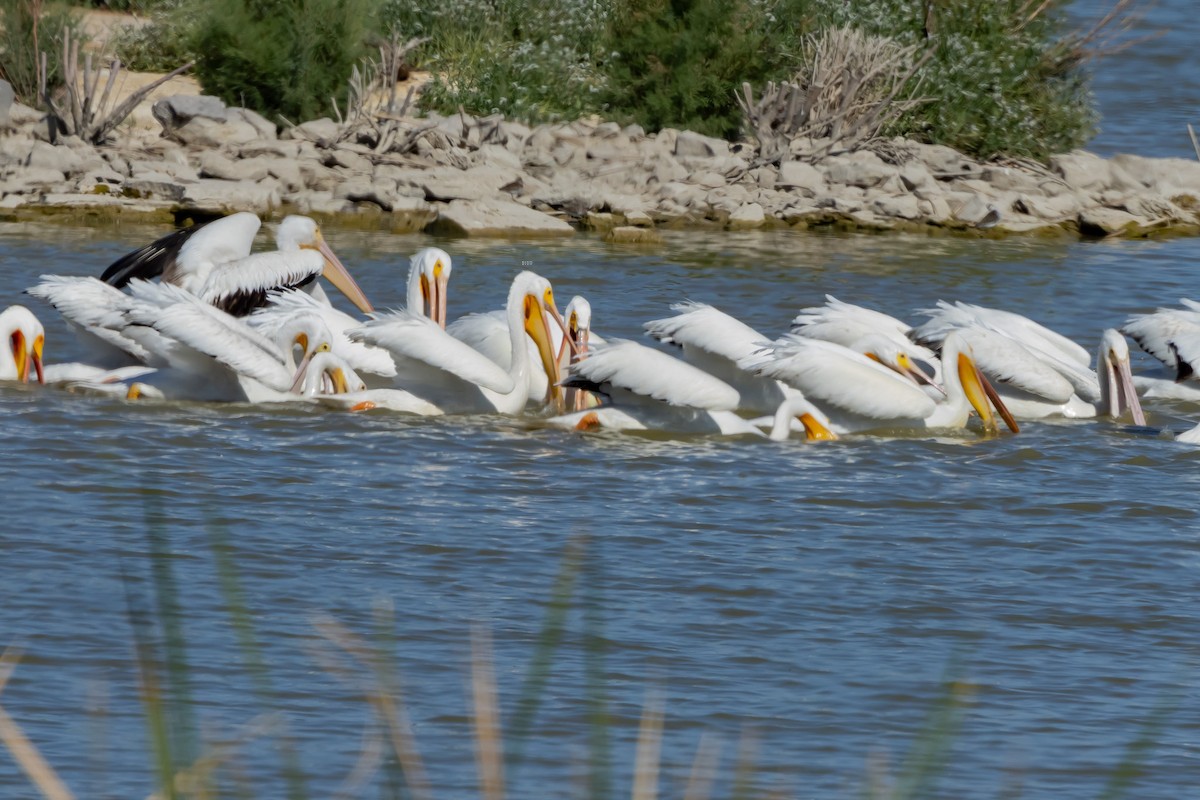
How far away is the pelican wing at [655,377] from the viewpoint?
7.16 m

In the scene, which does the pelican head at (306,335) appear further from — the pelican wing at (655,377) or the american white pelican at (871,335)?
the american white pelican at (871,335)

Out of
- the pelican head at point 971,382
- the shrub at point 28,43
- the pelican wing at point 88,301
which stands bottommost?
the pelican head at point 971,382

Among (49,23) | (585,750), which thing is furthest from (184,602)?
(49,23)

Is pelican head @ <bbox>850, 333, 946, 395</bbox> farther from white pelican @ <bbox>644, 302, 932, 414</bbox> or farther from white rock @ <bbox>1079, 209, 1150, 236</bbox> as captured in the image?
white rock @ <bbox>1079, 209, 1150, 236</bbox>

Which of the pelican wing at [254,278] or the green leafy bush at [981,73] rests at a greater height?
the green leafy bush at [981,73]

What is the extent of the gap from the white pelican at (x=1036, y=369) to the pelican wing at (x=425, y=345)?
2.19 m

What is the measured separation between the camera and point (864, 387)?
295 inches

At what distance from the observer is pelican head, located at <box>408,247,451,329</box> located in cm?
880

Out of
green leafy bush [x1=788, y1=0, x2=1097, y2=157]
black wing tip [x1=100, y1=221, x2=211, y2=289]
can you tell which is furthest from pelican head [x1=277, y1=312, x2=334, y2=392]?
green leafy bush [x1=788, y1=0, x2=1097, y2=157]

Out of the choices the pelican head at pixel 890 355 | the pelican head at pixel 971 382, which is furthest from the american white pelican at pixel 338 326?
the pelican head at pixel 971 382

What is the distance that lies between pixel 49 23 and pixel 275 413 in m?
10.3

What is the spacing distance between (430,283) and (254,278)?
81cm

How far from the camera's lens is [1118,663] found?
4699mm

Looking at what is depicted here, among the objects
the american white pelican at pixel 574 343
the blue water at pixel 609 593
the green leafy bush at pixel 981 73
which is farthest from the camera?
the green leafy bush at pixel 981 73
